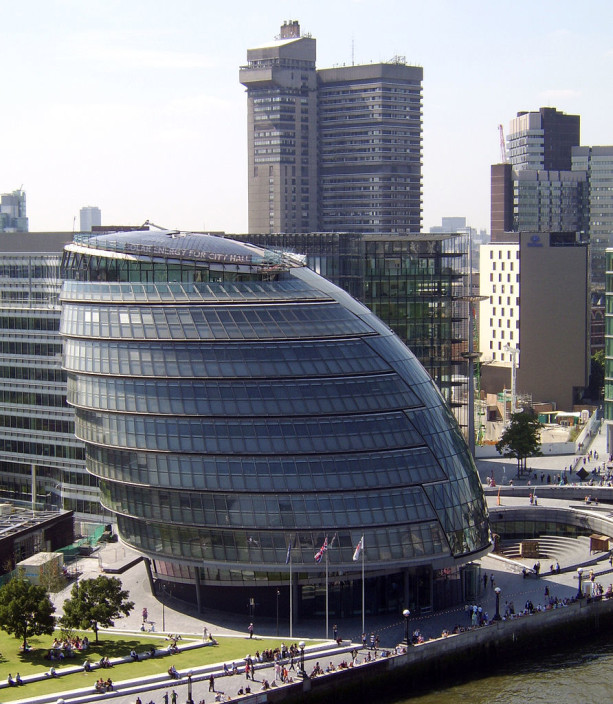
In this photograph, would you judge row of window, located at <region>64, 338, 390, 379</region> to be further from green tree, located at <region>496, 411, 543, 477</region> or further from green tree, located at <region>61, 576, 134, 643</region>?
green tree, located at <region>496, 411, 543, 477</region>

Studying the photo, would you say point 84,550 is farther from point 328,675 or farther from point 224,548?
point 328,675

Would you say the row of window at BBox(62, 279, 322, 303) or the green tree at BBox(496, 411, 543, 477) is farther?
the green tree at BBox(496, 411, 543, 477)

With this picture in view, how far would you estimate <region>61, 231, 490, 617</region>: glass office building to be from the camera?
310ft

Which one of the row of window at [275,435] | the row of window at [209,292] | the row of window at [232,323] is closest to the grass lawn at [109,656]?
the row of window at [275,435]

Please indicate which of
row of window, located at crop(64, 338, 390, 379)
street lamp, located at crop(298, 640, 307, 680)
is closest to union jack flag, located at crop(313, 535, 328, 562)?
street lamp, located at crop(298, 640, 307, 680)

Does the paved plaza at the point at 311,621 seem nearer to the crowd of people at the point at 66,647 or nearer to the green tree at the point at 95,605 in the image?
the green tree at the point at 95,605

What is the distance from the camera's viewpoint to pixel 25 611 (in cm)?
8844

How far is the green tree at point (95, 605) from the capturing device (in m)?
89.8

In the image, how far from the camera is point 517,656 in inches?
3740

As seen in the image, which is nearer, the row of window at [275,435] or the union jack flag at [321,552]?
the union jack flag at [321,552]

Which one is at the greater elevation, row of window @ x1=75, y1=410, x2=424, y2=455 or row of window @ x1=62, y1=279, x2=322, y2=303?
row of window @ x1=62, y1=279, x2=322, y2=303

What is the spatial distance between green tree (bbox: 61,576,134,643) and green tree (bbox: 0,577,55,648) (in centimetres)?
149

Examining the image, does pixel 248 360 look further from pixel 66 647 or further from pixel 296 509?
pixel 66 647

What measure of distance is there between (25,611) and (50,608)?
74.1 inches
